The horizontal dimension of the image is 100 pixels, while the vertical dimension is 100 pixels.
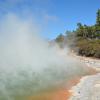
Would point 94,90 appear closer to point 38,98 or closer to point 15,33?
point 38,98

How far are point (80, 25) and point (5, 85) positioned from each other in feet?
163

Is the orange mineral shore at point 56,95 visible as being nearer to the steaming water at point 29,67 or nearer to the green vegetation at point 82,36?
the steaming water at point 29,67

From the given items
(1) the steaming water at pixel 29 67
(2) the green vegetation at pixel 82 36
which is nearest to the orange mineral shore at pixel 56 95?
(1) the steaming water at pixel 29 67

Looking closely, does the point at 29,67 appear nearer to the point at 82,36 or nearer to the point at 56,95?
the point at 56,95

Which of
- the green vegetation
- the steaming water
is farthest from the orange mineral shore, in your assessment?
the green vegetation

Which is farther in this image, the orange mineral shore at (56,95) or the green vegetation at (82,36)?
the green vegetation at (82,36)

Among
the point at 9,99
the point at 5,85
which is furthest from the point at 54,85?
the point at 9,99

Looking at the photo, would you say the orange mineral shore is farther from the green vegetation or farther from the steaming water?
the green vegetation

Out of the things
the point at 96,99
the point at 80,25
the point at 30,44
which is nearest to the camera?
the point at 96,99

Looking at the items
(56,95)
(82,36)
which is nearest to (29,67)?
(56,95)

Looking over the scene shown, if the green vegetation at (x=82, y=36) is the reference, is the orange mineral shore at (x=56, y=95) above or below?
below

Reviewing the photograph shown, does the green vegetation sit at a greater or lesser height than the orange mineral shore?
greater

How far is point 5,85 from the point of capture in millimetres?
21562

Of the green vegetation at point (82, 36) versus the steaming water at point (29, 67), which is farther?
the green vegetation at point (82, 36)
